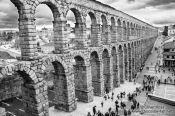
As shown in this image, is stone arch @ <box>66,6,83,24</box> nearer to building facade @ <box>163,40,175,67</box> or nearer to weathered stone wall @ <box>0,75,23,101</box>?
weathered stone wall @ <box>0,75,23,101</box>

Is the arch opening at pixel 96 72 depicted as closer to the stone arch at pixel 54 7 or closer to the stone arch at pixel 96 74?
the stone arch at pixel 96 74

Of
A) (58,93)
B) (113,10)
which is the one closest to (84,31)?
(58,93)

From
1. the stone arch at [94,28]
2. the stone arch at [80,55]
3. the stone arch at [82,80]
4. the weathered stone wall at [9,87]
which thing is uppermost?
the stone arch at [94,28]

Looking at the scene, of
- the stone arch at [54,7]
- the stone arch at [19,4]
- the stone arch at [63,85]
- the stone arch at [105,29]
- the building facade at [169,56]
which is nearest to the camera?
the stone arch at [19,4]

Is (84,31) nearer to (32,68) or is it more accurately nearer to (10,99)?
(32,68)

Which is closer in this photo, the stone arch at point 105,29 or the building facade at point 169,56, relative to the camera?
the stone arch at point 105,29

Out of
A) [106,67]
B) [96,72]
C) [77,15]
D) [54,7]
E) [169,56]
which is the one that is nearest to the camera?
[54,7]

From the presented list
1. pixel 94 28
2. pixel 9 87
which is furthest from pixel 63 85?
pixel 9 87

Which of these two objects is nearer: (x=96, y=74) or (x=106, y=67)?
(x=96, y=74)

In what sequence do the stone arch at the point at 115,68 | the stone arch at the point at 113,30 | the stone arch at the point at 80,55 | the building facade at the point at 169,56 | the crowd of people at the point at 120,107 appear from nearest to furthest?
the stone arch at the point at 80,55
the crowd of people at the point at 120,107
the stone arch at the point at 113,30
the stone arch at the point at 115,68
the building facade at the point at 169,56

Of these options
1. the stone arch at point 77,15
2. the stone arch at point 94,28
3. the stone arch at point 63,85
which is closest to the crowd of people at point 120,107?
the stone arch at point 63,85

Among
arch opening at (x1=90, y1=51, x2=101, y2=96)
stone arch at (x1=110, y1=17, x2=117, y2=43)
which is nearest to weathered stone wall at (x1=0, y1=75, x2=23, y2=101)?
arch opening at (x1=90, y1=51, x2=101, y2=96)

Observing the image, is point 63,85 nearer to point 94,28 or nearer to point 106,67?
point 94,28

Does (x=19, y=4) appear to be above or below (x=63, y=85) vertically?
above
